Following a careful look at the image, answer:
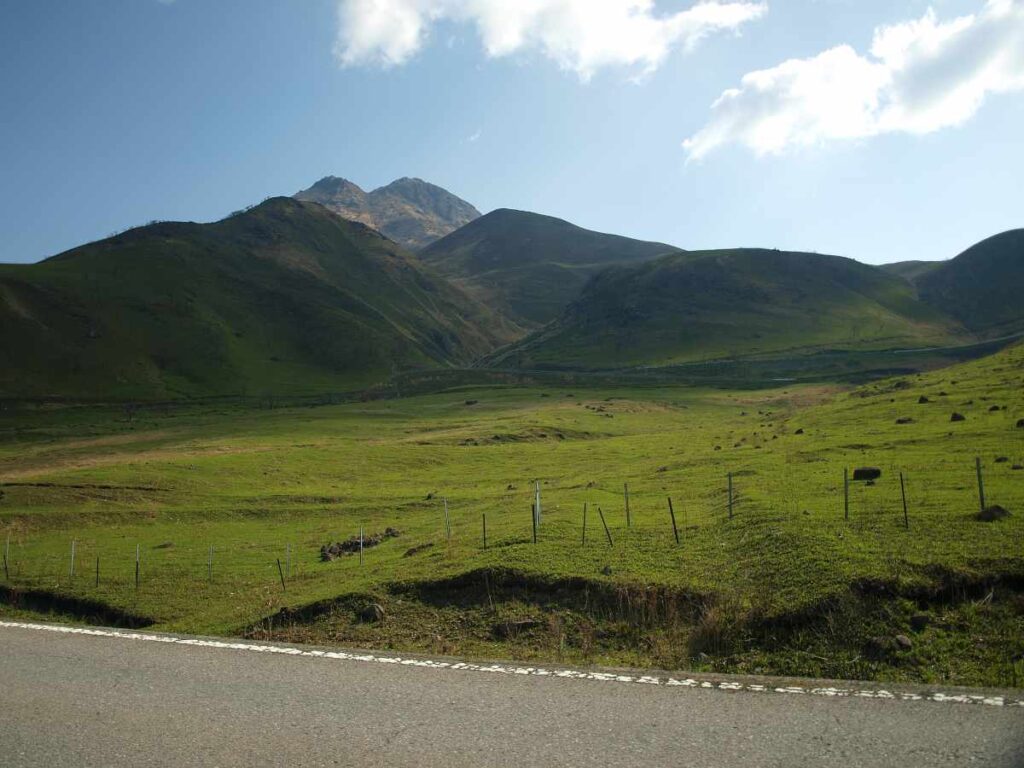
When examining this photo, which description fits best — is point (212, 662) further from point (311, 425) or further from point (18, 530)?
point (311, 425)

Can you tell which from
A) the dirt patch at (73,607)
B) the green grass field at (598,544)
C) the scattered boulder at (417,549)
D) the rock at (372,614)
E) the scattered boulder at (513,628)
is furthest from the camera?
the scattered boulder at (417,549)

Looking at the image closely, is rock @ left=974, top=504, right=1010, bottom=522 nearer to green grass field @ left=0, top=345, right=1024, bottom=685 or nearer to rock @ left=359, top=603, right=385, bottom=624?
green grass field @ left=0, top=345, right=1024, bottom=685

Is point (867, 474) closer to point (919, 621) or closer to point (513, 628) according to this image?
point (919, 621)

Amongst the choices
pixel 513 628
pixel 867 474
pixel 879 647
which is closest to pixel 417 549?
pixel 513 628

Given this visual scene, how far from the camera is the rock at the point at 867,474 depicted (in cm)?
3572

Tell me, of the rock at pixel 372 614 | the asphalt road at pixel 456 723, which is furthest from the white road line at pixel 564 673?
the rock at pixel 372 614

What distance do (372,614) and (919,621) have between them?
1423 centimetres

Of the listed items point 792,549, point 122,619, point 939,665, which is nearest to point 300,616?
point 122,619

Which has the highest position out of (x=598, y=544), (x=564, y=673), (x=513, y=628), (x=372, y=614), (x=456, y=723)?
(x=456, y=723)

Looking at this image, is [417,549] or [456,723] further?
[417,549]

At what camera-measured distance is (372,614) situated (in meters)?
20.8

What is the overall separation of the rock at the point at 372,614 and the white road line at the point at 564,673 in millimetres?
4297

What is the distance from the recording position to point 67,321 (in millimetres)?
189500

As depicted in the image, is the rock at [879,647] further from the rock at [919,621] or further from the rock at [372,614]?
the rock at [372,614]
